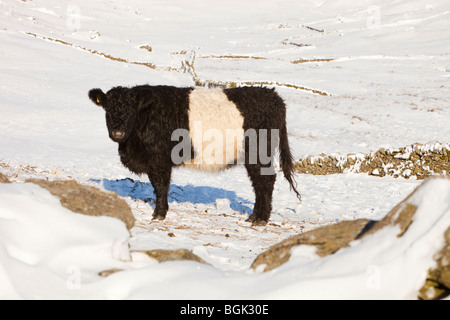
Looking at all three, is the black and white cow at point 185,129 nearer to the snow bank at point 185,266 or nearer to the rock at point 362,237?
the snow bank at point 185,266

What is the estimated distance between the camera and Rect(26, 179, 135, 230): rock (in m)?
3.61

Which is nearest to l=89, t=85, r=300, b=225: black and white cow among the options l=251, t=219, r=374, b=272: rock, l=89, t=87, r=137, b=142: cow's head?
l=89, t=87, r=137, b=142: cow's head

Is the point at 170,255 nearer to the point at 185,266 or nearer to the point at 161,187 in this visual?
the point at 185,266

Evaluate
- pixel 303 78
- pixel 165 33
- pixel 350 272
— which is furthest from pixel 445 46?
pixel 350 272

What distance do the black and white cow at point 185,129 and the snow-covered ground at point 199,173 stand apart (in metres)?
0.84

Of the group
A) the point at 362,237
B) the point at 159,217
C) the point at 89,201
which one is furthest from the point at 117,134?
the point at 362,237

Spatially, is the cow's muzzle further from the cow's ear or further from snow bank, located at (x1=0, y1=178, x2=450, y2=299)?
snow bank, located at (x1=0, y1=178, x2=450, y2=299)

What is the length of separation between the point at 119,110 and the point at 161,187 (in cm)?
143

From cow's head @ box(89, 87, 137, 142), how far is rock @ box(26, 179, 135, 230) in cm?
310

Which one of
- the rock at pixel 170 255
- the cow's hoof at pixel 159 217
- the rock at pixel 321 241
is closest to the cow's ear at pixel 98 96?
the cow's hoof at pixel 159 217

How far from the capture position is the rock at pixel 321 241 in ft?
10.3

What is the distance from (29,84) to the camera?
62.6ft
